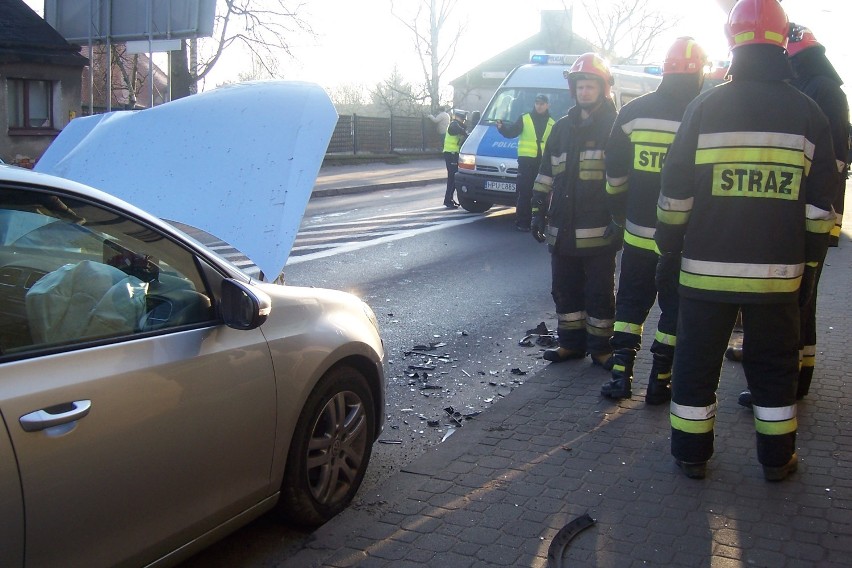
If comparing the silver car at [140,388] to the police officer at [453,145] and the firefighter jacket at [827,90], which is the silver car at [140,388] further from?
the police officer at [453,145]

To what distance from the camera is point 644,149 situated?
17.6 ft

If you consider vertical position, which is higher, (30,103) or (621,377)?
(30,103)

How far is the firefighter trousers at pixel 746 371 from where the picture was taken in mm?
4125

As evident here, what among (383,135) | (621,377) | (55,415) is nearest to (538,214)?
(621,377)

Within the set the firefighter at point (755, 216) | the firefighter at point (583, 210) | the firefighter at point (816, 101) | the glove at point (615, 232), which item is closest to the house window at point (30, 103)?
the firefighter at point (583, 210)

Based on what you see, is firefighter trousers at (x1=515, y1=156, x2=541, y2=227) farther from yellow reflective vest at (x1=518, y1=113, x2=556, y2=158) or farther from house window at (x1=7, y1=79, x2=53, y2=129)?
house window at (x1=7, y1=79, x2=53, y2=129)

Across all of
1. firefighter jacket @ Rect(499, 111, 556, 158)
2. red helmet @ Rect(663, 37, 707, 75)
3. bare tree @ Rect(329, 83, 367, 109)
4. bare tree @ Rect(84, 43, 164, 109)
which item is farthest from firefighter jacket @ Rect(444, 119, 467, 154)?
→ bare tree @ Rect(329, 83, 367, 109)

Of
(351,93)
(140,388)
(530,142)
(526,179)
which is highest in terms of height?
(351,93)

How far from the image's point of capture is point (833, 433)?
4918mm

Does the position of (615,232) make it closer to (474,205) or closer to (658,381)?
(658,381)

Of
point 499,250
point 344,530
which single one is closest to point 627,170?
point 344,530

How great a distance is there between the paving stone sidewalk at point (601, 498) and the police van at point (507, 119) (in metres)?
9.24

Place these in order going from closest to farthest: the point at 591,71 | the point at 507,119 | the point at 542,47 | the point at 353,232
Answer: the point at 591,71 < the point at 353,232 < the point at 507,119 < the point at 542,47

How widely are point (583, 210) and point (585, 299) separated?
67 centimetres
